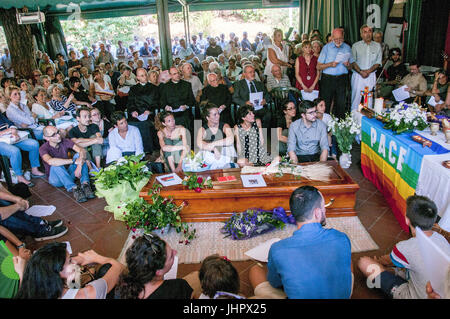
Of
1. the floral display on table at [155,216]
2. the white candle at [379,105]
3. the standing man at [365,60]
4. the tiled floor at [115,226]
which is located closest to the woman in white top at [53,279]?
the tiled floor at [115,226]

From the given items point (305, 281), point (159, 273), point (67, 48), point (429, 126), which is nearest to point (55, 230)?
point (159, 273)

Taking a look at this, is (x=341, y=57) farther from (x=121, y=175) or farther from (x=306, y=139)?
(x=121, y=175)

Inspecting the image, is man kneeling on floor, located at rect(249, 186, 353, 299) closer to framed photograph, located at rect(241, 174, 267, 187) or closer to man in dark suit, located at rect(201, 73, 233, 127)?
framed photograph, located at rect(241, 174, 267, 187)

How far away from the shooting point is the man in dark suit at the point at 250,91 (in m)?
5.30

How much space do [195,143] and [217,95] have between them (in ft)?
3.18

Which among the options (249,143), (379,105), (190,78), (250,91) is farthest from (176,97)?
(379,105)

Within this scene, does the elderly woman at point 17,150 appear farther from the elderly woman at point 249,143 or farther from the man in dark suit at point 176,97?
the elderly woman at point 249,143

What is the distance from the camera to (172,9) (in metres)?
12.4

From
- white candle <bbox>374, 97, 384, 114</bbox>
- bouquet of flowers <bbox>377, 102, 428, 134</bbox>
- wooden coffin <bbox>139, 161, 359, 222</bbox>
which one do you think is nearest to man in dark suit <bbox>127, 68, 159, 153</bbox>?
wooden coffin <bbox>139, 161, 359, 222</bbox>

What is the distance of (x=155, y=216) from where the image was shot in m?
3.10

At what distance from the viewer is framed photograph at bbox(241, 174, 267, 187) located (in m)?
3.18

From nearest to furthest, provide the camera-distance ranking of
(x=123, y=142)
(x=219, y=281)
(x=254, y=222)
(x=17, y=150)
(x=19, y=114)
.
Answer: (x=219, y=281) < (x=254, y=222) < (x=123, y=142) < (x=17, y=150) < (x=19, y=114)

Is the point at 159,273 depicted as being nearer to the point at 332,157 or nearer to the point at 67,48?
the point at 332,157

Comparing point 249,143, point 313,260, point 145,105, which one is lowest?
point 249,143
